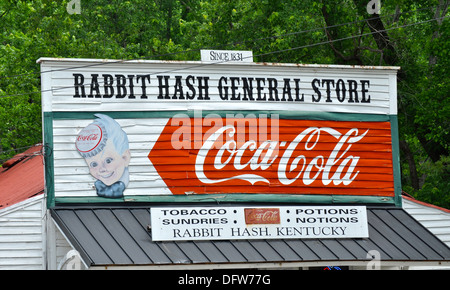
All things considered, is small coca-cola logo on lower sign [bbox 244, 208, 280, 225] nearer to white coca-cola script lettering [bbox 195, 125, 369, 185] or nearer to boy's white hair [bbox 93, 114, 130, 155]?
white coca-cola script lettering [bbox 195, 125, 369, 185]

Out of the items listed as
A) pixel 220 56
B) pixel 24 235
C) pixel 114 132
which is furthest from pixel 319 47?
pixel 24 235

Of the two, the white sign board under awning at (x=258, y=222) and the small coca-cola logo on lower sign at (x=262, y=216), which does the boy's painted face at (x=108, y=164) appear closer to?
the white sign board under awning at (x=258, y=222)

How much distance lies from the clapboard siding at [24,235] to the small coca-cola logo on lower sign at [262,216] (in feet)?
12.7

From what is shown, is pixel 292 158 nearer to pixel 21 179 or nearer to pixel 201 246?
pixel 201 246

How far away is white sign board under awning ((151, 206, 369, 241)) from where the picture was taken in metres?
12.8

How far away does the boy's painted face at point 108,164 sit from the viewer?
42.9 feet

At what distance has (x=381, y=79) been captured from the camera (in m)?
15.0

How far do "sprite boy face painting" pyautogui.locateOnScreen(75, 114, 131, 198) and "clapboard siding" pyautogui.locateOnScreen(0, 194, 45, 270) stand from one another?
113 cm

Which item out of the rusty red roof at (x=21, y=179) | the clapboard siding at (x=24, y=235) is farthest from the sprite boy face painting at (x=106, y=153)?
the clapboard siding at (x=24, y=235)

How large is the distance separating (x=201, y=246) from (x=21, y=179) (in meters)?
6.67
